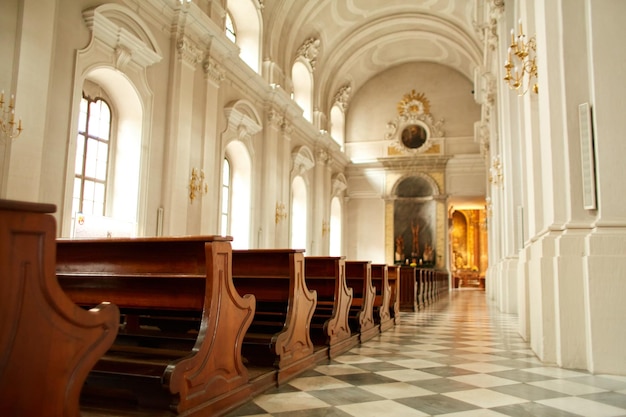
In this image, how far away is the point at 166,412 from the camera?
8.61ft

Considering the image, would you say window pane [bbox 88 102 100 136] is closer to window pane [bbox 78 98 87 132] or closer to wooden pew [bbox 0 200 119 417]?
window pane [bbox 78 98 87 132]

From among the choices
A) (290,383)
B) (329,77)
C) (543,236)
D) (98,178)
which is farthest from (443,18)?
(290,383)

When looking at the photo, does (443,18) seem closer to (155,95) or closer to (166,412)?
(155,95)

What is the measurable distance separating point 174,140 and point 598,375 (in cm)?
814

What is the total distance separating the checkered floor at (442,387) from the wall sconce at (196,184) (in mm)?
6028

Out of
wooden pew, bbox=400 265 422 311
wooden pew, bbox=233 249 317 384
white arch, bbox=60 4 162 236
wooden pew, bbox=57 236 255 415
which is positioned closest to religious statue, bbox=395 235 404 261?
wooden pew, bbox=400 265 422 311

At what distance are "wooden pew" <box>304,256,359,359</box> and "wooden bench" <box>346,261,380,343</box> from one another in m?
0.19

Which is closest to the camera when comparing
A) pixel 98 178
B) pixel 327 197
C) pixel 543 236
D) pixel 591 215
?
pixel 591 215

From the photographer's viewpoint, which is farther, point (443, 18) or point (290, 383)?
point (443, 18)

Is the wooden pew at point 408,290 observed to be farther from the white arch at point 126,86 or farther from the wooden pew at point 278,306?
the wooden pew at point 278,306

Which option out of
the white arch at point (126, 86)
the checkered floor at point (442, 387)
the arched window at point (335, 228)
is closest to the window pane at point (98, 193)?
the white arch at point (126, 86)

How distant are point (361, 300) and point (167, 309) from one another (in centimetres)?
348

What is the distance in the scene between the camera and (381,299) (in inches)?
279

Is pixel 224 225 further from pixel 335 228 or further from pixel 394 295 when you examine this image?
pixel 335 228
